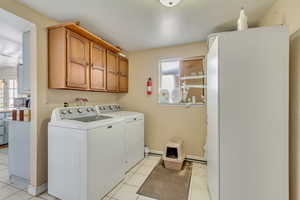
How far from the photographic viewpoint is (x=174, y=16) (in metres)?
1.91

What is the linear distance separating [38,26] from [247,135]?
8.86 feet

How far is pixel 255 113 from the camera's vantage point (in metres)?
1.15

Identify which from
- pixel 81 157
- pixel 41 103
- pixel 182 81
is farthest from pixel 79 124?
pixel 182 81

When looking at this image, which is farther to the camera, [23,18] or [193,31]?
[193,31]

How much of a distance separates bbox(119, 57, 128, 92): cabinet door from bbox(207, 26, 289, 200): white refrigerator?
7.72 ft

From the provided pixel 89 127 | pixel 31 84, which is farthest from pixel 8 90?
pixel 89 127

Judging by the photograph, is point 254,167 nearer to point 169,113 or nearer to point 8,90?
point 169,113

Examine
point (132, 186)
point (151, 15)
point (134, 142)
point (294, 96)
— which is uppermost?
point (151, 15)

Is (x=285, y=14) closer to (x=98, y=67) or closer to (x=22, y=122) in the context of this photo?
(x=98, y=67)

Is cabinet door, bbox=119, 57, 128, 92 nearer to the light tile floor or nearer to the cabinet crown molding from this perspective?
the cabinet crown molding

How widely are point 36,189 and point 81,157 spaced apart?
928 mm

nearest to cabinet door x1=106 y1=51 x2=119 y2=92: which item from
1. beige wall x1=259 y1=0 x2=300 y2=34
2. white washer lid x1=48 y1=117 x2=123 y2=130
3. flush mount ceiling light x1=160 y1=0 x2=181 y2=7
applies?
white washer lid x1=48 y1=117 x2=123 y2=130

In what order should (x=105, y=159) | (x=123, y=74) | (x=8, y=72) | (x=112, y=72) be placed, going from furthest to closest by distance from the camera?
1. (x=8, y=72)
2. (x=123, y=74)
3. (x=112, y=72)
4. (x=105, y=159)

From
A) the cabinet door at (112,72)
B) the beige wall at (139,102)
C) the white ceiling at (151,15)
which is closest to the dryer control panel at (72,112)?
the beige wall at (139,102)
